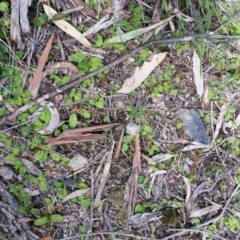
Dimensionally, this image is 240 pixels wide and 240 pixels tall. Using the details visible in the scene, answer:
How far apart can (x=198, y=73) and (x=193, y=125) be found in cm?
27

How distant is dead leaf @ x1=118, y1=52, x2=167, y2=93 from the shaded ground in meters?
0.03

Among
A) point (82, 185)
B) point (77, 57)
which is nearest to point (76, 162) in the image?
point (82, 185)

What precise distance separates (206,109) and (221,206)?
52cm

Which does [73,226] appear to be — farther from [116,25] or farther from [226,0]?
[226,0]

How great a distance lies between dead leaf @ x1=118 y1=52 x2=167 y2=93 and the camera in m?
2.07

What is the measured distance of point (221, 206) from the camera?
2.19m

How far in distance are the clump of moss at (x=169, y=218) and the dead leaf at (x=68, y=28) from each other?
937 millimetres

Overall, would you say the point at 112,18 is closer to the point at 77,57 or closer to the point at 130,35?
the point at 130,35

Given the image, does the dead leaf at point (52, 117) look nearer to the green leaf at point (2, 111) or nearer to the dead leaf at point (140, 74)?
the green leaf at point (2, 111)

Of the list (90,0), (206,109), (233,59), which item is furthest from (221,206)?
(90,0)

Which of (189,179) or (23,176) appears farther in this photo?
(189,179)

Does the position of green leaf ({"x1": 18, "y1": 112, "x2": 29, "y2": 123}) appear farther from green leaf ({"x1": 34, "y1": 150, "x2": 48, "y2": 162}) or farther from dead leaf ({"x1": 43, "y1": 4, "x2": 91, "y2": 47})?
dead leaf ({"x1": 43, "y1": 4, "x2": 91, "y2": 47})

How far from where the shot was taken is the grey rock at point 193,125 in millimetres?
2145

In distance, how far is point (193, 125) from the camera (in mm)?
2146
